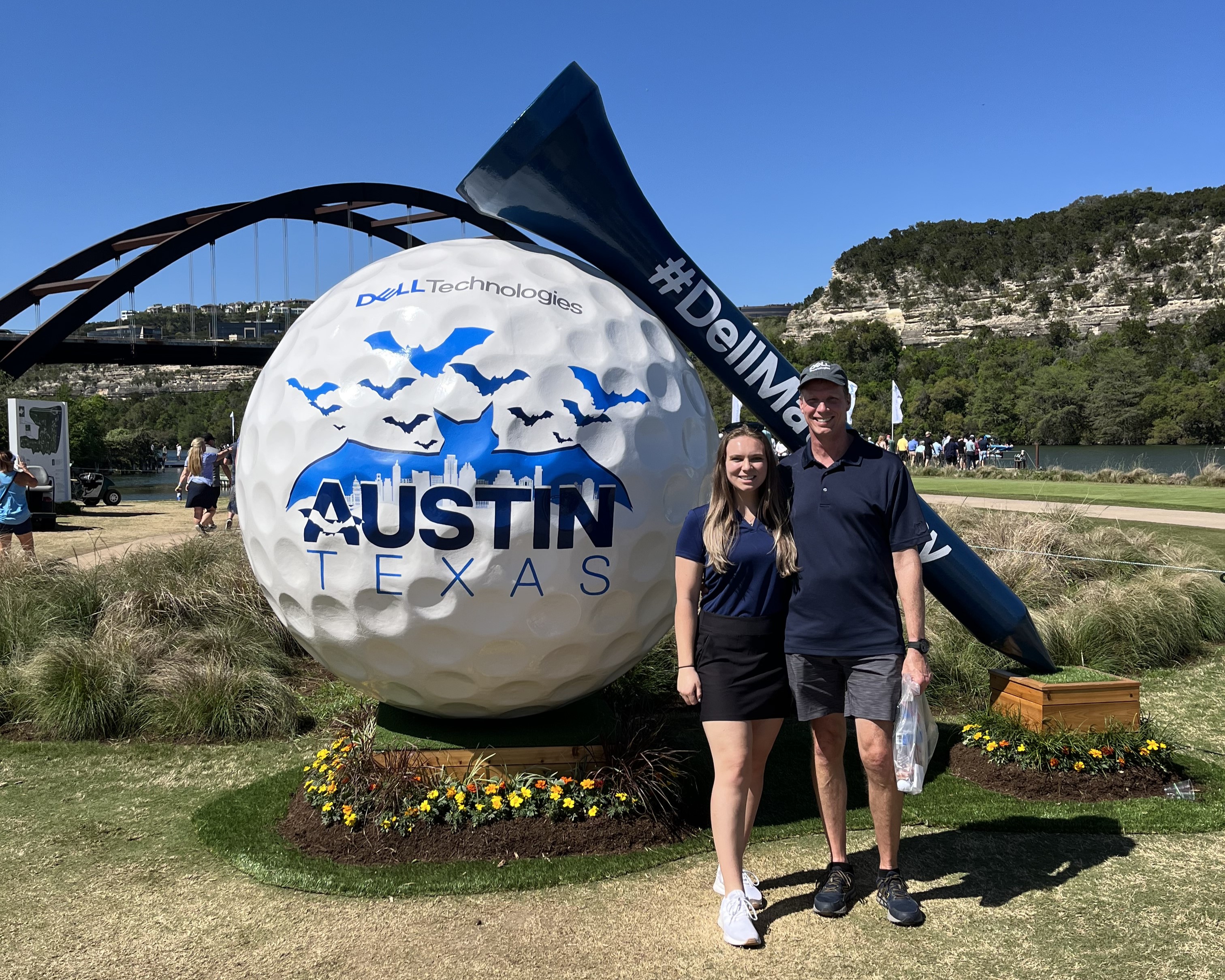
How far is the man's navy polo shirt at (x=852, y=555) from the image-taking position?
366 centimetres

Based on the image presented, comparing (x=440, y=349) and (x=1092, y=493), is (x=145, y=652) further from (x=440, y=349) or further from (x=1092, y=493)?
(x=1092, y=493)

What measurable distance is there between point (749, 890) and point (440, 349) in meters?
2.77

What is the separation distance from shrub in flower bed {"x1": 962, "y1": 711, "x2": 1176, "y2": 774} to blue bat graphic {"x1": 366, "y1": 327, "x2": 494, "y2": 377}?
395 cm

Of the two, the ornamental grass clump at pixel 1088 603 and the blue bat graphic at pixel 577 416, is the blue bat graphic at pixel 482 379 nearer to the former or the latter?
the blue bat graphic at pixel 577 416

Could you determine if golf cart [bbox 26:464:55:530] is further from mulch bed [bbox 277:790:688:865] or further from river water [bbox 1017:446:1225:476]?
river water [bbox 1017:446:1225:476]

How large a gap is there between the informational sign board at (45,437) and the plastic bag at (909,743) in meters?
24.1

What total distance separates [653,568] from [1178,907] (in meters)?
2.66

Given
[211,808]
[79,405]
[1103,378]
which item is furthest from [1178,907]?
[79,405]

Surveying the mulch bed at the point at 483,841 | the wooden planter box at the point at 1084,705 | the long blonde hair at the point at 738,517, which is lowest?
the mulch bed at the point at 483,841

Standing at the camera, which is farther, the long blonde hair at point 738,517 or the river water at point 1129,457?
the river water at point 1129,457

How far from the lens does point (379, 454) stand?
4.14 meters


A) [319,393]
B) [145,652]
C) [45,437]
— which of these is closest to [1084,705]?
[319,393]

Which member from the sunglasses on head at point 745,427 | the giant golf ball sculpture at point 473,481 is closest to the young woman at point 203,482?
the giant golf ball sculpture at point 473,481

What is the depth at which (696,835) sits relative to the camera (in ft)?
15.1
